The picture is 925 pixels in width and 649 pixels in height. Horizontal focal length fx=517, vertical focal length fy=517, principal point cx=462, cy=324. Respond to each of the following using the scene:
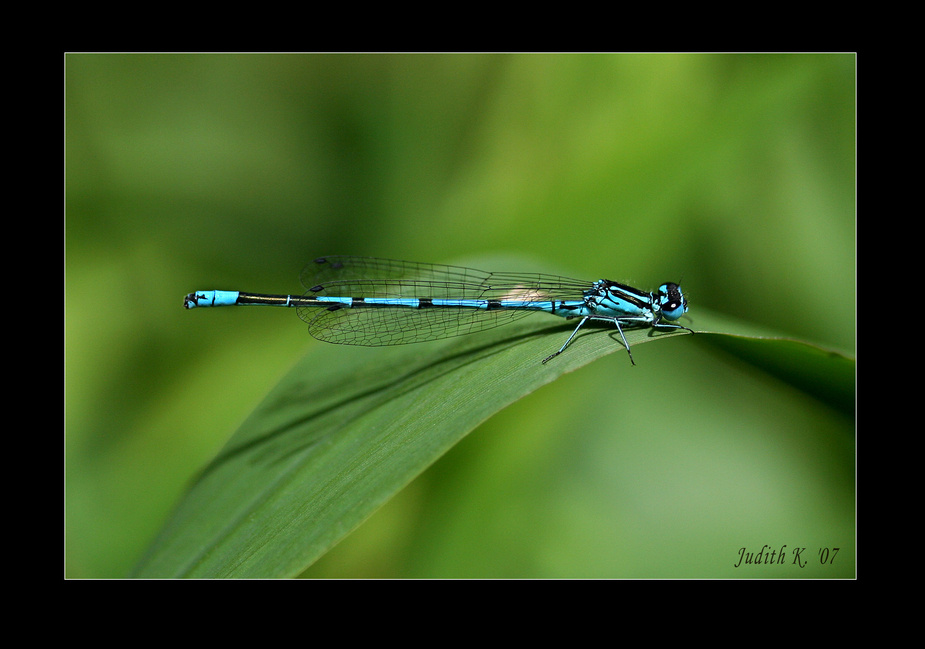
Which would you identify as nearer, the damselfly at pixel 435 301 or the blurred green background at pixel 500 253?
the blurred green background at pixel 500 253

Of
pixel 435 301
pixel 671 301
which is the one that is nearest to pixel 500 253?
pixel 435 301

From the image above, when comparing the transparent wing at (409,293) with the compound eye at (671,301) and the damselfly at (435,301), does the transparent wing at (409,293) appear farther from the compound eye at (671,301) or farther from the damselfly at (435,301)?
the compound eye at (671,301)

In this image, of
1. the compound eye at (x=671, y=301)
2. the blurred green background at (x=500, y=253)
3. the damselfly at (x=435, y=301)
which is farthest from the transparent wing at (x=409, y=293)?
the compound eye at (x=671, y=301)

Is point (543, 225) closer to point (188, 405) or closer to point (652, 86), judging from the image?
point (652, 86)

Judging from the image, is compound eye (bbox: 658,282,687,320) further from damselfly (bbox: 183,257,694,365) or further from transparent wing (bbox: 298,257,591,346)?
transparent wing (bbox: 298,257,591,346)

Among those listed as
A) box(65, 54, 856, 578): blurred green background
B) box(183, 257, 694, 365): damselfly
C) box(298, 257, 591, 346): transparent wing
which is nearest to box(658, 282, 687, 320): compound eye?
box(183, 257, 694, 365): damselfly

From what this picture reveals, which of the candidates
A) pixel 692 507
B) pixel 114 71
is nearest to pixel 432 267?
pixel 692 507

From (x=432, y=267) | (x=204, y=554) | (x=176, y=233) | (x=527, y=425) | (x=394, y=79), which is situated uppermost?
(x=394, y=79)
